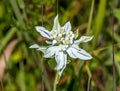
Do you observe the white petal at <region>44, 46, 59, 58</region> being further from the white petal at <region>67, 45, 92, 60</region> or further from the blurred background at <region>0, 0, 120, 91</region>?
the blurred background at <region>0, 0, 120, 91</region>

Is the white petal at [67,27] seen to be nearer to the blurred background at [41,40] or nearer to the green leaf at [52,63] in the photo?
the green leaf at [52,63]

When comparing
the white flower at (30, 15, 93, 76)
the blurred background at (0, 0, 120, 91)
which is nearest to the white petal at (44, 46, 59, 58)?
the white flower at (30, 15, 93, 76)

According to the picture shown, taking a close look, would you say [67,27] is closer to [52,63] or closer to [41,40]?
[52,63]

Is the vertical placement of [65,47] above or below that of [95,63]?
above

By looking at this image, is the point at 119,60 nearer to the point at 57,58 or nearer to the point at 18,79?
the point at 18,79

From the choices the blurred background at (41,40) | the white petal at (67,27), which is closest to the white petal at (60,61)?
the white petal at (67,27)

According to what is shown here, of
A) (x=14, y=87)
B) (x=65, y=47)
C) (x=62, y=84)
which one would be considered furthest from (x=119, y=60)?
(x=65, y=47)
